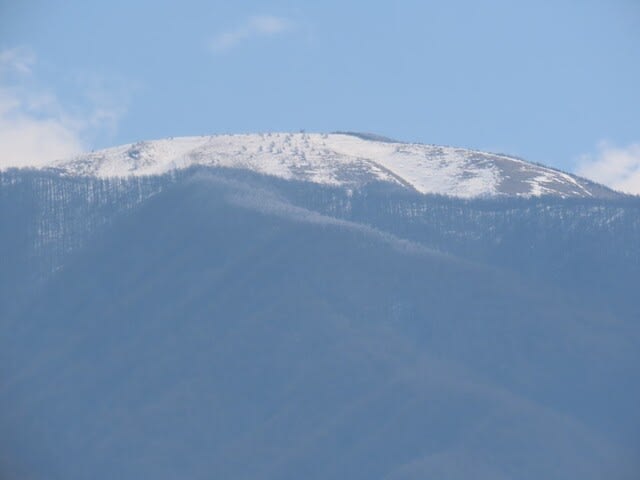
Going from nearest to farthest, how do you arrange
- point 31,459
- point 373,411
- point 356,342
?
point 31,459 < point 373,411 < point 356,342

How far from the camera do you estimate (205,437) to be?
178 metres

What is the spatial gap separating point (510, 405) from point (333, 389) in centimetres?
1797

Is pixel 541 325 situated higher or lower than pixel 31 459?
higher

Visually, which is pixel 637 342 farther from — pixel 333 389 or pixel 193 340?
pixel 193 340

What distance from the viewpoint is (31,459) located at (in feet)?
552

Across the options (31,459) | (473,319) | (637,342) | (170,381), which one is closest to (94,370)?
(170,381)

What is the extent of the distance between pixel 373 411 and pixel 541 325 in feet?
91.6

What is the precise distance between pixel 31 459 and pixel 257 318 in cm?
3906

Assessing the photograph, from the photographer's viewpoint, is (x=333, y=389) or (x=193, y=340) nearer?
(x=333, y=389)

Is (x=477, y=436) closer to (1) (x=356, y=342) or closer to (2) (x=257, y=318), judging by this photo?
(1) (x=356, y=342)

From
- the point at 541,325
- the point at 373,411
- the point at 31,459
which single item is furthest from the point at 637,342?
the point at 31,459

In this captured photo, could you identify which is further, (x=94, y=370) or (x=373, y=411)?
(x=94, y=370)

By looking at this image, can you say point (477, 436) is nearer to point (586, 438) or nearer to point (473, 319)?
point (586, 438)

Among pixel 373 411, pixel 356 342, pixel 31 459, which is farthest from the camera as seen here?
pixel 356 342
